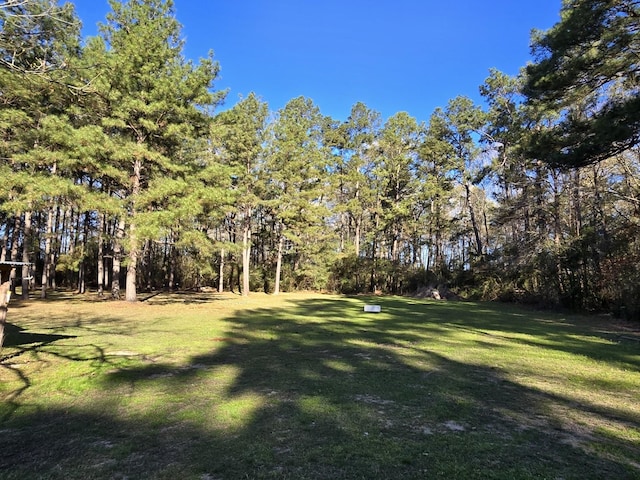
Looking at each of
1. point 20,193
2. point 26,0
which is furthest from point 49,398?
point 20,193

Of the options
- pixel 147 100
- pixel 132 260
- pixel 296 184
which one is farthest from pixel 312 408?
pixel 296 184

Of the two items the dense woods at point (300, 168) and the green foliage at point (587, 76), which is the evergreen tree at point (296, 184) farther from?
the green foliage at point (587, 76)

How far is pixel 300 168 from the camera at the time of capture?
27609 mm

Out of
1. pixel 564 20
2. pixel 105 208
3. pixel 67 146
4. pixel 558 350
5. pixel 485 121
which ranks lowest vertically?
pixel 558 350

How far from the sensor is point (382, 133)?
1384 inches

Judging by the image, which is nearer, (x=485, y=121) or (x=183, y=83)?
(x=183, y=83)

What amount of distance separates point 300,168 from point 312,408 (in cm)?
2459

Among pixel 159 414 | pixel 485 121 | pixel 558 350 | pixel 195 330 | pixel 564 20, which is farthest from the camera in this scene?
pixel 485 121

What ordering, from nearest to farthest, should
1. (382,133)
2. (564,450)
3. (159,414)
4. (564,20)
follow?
(564,450), (159,414), (564,20), (382,133)

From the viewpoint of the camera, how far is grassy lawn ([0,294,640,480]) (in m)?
2.78

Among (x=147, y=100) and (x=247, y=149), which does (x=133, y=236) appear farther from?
(x=247, y=149)

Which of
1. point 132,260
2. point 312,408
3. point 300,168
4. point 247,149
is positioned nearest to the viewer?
point 312,408

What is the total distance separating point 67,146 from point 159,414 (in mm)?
13637

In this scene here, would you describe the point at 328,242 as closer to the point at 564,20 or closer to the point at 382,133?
the point at 382,133
